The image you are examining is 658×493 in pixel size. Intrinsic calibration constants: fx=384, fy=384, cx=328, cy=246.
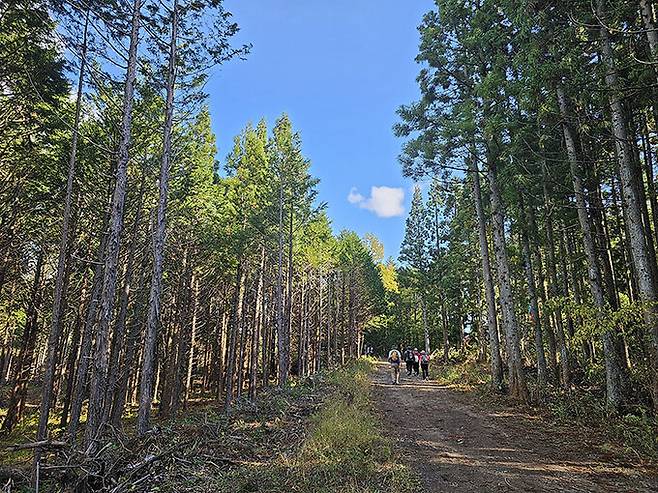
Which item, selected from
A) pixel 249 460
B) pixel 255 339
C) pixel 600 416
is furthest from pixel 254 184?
pixel 600 416

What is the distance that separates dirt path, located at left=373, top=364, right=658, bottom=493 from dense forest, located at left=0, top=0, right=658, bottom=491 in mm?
1912

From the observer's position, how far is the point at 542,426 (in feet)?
29.6

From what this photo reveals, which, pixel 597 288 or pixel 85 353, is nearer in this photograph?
pixel 597 288

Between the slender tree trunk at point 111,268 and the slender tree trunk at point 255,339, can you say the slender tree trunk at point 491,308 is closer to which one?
the slender tree trunk at point 255,339

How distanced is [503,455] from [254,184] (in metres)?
17.1

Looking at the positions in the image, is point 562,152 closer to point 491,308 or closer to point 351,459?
point 491,308

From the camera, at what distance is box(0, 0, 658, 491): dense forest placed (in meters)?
8.54

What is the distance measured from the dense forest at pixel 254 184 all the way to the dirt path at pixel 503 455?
6.27 feet

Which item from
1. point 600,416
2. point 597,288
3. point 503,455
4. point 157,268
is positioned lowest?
point 503,455

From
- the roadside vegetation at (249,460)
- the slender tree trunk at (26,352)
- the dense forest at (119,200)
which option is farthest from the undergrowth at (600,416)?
the slender tree trunk at (26,352)

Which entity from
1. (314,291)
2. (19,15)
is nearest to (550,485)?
(19,15)

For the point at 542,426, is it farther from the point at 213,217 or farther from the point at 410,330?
the point at 410,330

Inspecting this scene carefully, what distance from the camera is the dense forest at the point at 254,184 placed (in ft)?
28.0

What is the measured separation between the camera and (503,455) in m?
6.92
